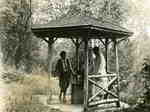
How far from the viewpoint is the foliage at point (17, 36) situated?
1634 centimetres

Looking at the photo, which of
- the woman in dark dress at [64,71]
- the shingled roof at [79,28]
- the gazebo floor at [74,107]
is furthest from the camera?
the woman in dark dress at [64,71]

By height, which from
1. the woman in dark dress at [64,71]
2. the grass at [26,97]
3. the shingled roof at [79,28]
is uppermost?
the shingled roof at [79,28]

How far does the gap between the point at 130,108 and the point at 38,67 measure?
759 cm

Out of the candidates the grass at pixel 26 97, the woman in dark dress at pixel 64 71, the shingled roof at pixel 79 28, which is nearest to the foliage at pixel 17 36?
the grass at pixel 26 97

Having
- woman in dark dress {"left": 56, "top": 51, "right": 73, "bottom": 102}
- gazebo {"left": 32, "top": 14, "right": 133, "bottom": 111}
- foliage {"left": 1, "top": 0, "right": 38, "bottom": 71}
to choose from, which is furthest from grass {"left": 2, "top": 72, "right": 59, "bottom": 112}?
foliage {"left": 1, "top": 0, "right": 38, "bottom": 71}

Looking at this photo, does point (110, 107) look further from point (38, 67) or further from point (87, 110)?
point (38, 67)

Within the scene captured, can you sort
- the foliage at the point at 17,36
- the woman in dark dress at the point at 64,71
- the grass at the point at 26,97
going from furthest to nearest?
the foliage at the point at 17,36 → the woman in dark dress at the point at 64,71 → the grass at the point at 26,97

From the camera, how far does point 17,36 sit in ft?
56.2

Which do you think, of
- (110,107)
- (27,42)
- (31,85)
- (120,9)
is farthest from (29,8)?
(110,107)

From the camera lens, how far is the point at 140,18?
65.5ft

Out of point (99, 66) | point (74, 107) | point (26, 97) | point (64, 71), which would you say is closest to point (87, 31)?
point (99, 66)

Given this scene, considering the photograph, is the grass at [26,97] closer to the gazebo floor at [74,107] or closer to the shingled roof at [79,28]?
the gazebo floor at [74,107]

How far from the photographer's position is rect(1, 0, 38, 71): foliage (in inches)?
643

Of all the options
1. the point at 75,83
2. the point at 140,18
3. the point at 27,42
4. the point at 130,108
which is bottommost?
the point at 130,108
